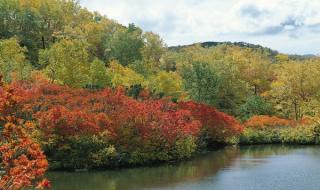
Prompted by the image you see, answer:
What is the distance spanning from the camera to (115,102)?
3127 centimetres

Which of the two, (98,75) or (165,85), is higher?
(98,75)

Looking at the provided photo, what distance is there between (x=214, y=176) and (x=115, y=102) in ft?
28.9

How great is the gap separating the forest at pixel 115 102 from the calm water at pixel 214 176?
160 cm

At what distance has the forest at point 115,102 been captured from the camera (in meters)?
27.7

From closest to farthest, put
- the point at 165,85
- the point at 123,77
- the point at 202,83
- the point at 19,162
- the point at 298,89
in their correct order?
the point at 19,162 < the point at 202,83 < the point at 123,77 < the point at 165,85 < the point at 298,89

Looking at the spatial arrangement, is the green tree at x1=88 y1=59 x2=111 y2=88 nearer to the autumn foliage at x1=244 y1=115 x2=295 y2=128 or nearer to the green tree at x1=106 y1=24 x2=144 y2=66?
the autumn foliage at x1=244 y1=115 x2=295 y2=128

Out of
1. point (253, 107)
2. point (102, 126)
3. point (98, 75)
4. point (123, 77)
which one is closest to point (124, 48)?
point (123, 77)

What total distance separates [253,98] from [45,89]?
27396 mm

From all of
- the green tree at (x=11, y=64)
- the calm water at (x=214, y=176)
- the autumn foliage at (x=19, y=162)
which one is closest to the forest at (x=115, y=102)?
the autumn foliage at (x=19, y=162)

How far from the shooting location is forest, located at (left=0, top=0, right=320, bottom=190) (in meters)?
27.7

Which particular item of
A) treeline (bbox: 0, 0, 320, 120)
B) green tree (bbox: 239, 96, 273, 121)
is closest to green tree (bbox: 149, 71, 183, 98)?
treeline (bbox: 0, 0, 320, 120)

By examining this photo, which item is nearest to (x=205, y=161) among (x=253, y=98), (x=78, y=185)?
(x=78, y=185)

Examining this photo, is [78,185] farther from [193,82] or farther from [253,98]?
[253,98]

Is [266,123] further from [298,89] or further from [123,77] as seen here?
[123,77]
